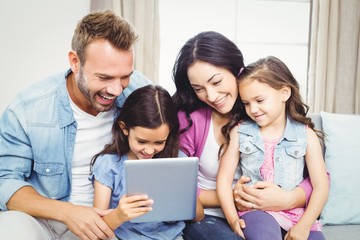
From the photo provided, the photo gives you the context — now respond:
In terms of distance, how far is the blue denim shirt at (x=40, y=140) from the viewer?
1.39 m

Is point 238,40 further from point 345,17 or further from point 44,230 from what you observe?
point 44,230

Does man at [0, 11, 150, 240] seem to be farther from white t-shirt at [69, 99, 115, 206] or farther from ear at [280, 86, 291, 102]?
ear at [280, 86, 291, 102]

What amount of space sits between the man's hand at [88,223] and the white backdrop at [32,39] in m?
1.61

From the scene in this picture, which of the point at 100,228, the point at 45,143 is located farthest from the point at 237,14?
the point at 100,228

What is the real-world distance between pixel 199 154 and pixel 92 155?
0.42m

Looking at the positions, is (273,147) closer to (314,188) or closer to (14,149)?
(314,188)

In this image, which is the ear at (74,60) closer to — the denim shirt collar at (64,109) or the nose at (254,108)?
the denim shirt collar at (64,109)

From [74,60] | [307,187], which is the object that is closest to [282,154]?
[307,187]

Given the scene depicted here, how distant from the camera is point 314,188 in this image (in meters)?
1.37

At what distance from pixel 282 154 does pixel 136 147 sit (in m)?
0.52

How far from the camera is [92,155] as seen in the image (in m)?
1.51

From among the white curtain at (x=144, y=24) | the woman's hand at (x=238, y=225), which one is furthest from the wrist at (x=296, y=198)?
the white curtain at (x=144, y=24)

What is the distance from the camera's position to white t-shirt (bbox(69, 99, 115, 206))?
150cm

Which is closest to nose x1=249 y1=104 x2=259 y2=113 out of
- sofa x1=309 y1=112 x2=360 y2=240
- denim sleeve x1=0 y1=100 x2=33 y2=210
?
sofa x1=309 y1=112 x2=360 y2=240
